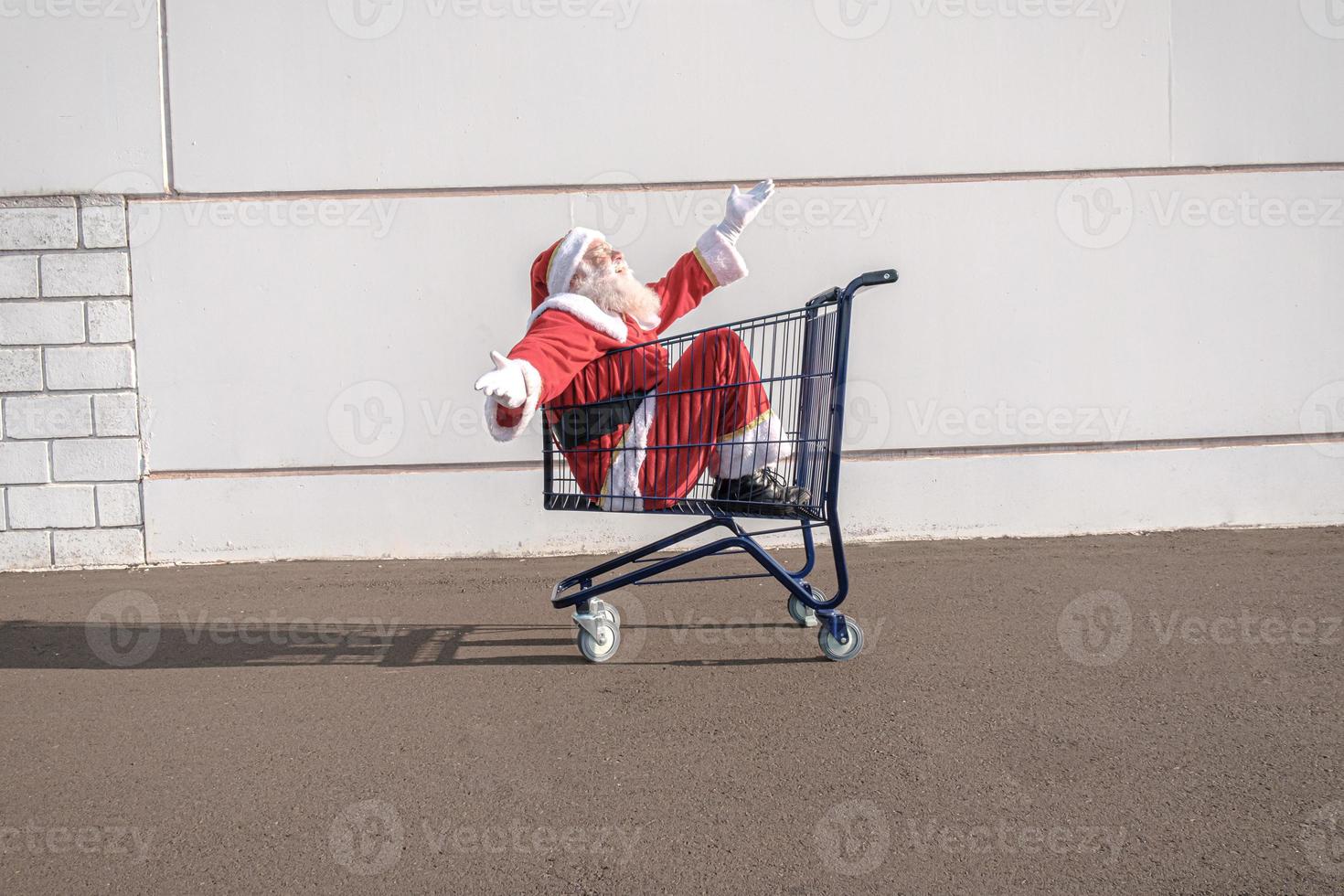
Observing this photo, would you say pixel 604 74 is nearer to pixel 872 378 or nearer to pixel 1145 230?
pixel 872 378

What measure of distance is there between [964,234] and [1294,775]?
3.11 metres

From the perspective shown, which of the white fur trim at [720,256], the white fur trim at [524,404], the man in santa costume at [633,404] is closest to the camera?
the white fur trim at [524,404]

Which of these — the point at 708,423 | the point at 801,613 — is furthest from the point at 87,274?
the point at 801,613

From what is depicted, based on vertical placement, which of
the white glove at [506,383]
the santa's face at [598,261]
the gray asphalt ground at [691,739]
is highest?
the santa's face at [598,261]

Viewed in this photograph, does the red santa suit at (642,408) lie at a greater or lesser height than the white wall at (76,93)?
lesser

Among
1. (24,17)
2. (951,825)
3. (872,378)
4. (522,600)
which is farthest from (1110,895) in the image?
(24,17)

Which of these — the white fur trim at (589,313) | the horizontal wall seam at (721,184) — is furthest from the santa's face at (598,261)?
the horizontal wall seam at (721,184)

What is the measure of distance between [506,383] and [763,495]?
95cm

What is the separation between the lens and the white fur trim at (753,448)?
10.8 feet

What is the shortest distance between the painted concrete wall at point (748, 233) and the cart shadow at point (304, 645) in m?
0.95

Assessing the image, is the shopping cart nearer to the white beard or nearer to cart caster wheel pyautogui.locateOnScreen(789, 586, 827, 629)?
the white beard

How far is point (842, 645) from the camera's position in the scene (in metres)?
3.47

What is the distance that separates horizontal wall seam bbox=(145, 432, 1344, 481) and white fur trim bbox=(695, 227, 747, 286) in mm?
1592

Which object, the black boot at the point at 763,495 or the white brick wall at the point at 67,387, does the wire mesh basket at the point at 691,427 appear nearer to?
the black boot at the point at 763,495
